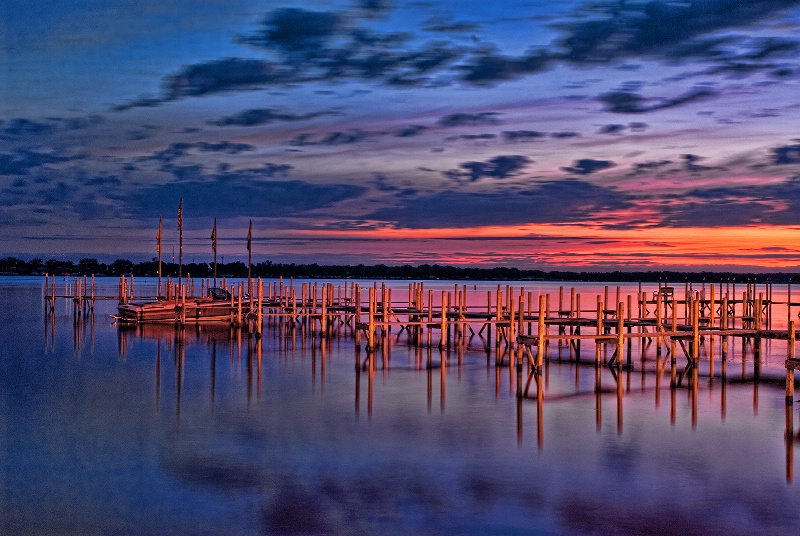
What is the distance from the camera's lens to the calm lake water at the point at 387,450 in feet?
40.5

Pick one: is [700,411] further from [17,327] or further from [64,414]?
[17,327]

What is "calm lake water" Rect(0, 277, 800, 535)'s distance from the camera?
1234 cm

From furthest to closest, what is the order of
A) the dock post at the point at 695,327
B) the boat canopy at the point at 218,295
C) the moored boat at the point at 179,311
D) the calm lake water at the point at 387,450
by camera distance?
the boat canopy at the point at 218,295 < the moored boat at the point at 179,311 < the dock post at the point at 695,327 < the calm lake water at the point at 387,450

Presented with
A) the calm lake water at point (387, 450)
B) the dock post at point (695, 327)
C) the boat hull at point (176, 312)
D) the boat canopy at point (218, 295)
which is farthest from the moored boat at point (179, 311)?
the dock post at point (695, 327)

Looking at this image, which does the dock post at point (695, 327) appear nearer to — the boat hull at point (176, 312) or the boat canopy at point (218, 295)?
the boat hull at point (176, 312)

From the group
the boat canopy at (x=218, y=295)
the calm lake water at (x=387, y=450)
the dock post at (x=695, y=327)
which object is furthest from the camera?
the boat canopy at (x=218, y=295)

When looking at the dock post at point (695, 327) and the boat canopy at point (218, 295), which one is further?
the boat canopy at point (218, 295)

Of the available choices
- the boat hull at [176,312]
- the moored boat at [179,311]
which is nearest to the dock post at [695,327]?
the moored boat at [179,311]

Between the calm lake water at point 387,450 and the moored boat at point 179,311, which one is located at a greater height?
the moored boat at point 179,311

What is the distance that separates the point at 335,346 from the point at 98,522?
86.6 feet

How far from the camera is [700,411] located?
21906 mm

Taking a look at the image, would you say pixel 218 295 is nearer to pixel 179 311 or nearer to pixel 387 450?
pixel 179 311

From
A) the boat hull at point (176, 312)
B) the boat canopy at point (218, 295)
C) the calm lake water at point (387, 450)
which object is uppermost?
the boat canopy at point (218, 295)

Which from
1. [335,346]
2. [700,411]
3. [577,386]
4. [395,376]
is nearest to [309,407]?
[395,376]
